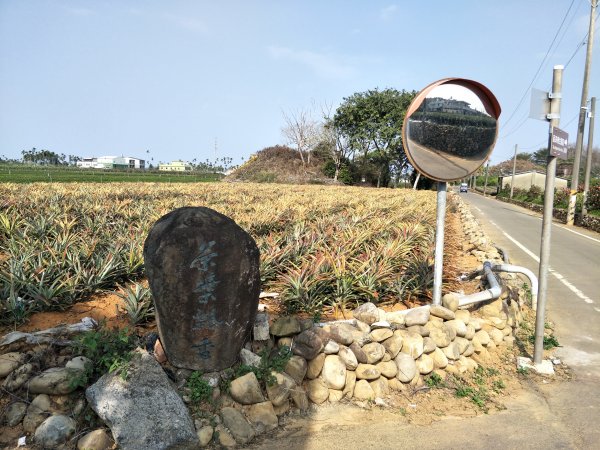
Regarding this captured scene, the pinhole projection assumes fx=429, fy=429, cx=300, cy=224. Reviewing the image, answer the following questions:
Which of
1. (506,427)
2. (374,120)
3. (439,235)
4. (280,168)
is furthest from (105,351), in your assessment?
(280,168)

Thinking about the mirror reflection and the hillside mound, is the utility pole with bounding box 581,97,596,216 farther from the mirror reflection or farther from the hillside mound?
the hillside mound

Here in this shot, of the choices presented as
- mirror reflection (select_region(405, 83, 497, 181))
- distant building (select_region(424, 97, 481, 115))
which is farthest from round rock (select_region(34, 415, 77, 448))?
distant building (select_region(424, 97, 481, 115))

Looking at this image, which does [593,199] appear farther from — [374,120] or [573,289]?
[374,120]

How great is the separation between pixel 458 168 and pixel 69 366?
375 centimetres

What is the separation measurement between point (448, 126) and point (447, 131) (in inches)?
1.9

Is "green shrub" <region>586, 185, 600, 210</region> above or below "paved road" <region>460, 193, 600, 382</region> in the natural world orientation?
above

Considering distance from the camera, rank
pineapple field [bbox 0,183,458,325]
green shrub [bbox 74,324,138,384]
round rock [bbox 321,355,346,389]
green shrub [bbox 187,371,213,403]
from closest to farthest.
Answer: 1. green shrub [bbox 74,324,138,384]
2. green shrub [bbox 187,371,213,403]
3. round rock [bbox 321,355,346,389]
4. pineapple field [bbox 0,183,458,325]

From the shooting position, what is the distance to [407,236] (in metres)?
7.21

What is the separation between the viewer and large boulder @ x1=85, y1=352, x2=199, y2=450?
270cm

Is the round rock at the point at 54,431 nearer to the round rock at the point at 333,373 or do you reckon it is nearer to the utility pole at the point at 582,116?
the round rock at the point at 333,373

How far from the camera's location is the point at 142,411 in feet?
9.10

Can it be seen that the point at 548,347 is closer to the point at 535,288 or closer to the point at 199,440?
the point at 535,288

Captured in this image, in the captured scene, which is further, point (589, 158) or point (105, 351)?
point (589, 158)

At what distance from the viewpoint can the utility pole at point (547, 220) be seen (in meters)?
4.19
